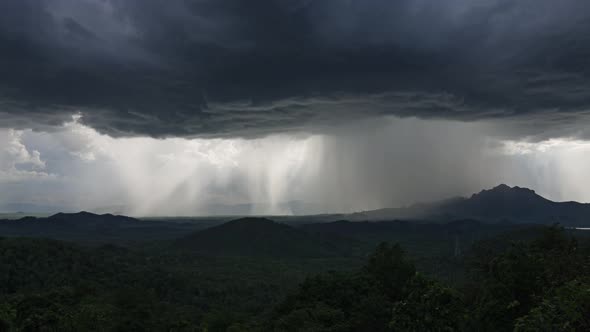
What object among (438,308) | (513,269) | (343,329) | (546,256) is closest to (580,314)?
(438,308)

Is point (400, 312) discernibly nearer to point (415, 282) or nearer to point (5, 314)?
point (415, 282)

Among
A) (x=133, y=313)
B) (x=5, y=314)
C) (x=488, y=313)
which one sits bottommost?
(x=133, y=313)

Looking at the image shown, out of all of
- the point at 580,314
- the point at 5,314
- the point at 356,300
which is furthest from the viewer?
the point at 356,300

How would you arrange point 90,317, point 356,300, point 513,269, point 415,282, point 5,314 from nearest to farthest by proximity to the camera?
point 513,269
point 415,282
point 5,314
point 90,317
point 356,300

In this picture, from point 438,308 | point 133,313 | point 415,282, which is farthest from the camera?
point 133,313

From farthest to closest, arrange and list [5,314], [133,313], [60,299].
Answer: [60,299] → [133,313] → [5,314]

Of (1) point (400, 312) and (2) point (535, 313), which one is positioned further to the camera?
(1) point (400, 312)

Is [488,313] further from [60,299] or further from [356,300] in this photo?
[60,299]

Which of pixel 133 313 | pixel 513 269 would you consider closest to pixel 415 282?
pixel 513 269

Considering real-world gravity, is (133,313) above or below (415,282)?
below
